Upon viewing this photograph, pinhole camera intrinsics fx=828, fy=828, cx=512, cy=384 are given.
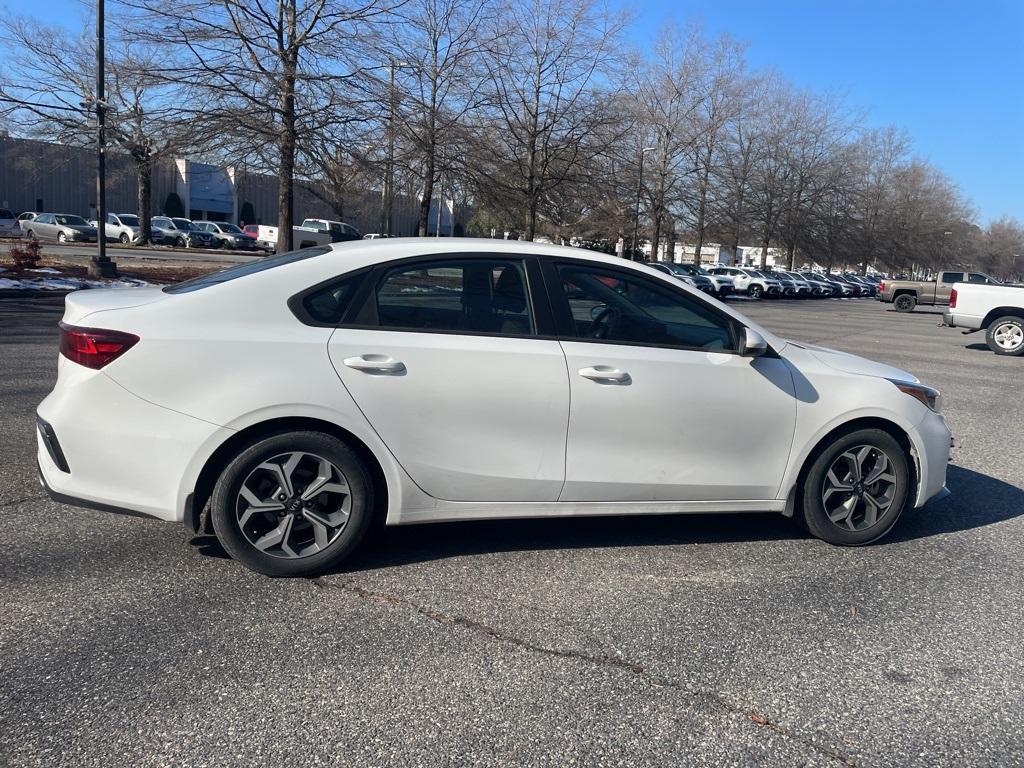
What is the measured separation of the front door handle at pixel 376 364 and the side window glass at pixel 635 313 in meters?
0.92

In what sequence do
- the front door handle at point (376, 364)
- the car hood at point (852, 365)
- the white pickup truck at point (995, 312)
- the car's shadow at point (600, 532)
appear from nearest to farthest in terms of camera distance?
the front door handle at point (376, 364) → the car's shadow at point (600, 532) → the car hood at point (852, 365) → the white pickup truck at point (995, 312)

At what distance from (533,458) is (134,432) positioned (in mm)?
1854

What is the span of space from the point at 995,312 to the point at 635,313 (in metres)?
15.7

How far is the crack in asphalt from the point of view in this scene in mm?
2879

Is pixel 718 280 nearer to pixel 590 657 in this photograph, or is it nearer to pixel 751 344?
pixel 751 344

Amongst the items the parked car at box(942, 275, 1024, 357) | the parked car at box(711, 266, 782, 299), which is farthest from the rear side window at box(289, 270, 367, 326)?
the parked car at box(711, 266, 782, 299)

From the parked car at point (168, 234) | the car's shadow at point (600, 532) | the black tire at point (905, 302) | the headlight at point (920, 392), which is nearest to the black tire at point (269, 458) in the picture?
the car's shadow at point (600, 532)

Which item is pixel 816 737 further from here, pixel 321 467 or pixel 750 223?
pixel 750 223

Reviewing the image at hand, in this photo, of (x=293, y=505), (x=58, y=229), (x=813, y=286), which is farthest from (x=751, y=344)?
(x=813, y=286)

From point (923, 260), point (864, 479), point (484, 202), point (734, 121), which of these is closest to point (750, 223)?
point (734, 121)

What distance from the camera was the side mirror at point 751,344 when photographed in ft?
14.0

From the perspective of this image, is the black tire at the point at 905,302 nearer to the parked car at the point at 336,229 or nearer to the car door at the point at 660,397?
the parked car at the point at 336,229

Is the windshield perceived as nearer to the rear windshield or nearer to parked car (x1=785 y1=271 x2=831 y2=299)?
parked car (x1=785 y1=271 x2=831 y2=299)

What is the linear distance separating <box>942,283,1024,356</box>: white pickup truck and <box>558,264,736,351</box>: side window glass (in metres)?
15.1
